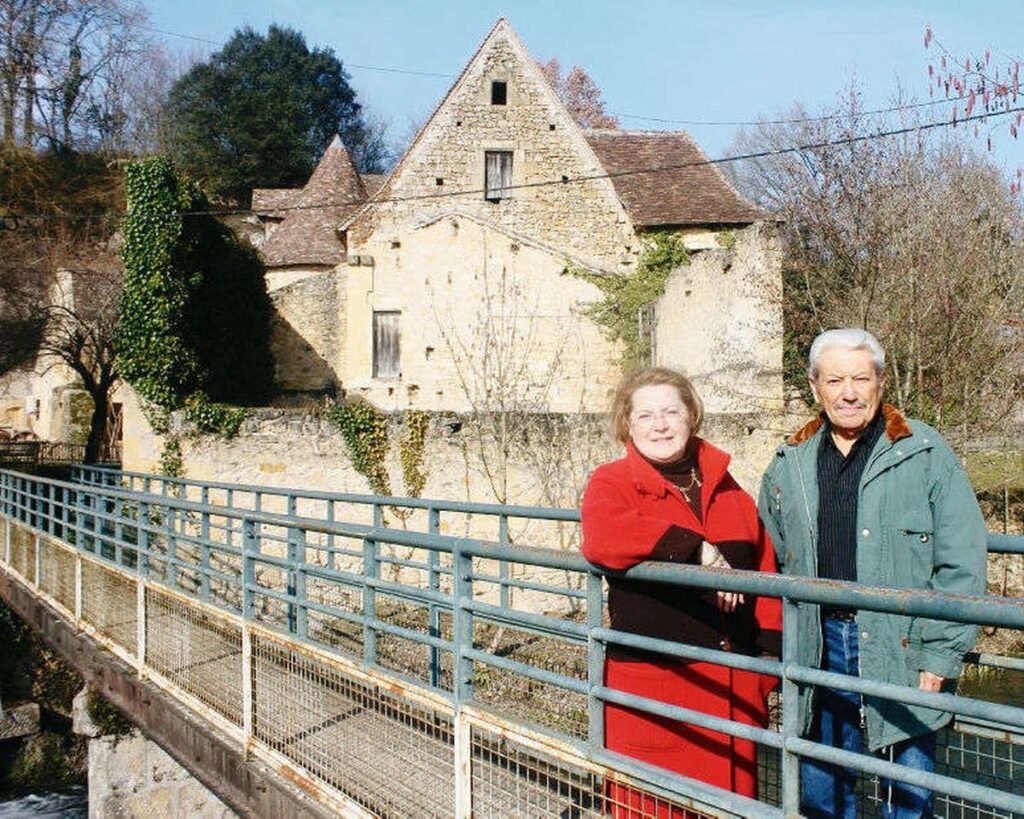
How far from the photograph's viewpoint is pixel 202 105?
4250 cm

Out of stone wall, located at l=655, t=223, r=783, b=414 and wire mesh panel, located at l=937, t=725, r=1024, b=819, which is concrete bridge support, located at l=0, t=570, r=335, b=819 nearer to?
wire mesh panel, located at l=937, t=725, r=1024, b=819

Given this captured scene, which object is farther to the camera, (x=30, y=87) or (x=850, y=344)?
(x=30, y=87)

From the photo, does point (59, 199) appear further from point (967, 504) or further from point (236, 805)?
point (967, 504)

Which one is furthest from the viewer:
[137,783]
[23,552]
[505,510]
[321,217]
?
[321,217]

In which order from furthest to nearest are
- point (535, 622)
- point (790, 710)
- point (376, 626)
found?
point (376, 626) → point (535, 622) → point (790, 710)

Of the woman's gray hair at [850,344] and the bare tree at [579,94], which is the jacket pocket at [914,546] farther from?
the bare tree at [579,94]

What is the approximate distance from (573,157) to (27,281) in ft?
49.0

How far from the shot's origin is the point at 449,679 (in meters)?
7.00

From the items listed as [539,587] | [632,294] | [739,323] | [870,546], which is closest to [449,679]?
[539,587]

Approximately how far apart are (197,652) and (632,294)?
19.0 m

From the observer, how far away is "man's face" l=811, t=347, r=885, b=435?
3.61 metres

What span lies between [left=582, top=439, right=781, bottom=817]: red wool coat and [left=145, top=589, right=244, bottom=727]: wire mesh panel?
382cm

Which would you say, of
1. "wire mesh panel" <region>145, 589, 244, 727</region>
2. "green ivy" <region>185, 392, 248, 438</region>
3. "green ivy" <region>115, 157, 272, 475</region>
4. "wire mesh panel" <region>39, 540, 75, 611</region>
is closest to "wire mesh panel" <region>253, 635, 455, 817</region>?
"wire mesh panel" <region>145, 589, 244, 727</region>

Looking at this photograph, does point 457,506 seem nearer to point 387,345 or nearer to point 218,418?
point 218,418
